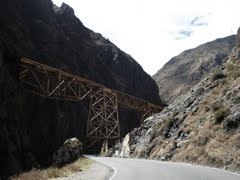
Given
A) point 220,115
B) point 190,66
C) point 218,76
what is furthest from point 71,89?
point 190,66

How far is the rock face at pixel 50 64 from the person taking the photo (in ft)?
123

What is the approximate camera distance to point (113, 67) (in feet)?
304

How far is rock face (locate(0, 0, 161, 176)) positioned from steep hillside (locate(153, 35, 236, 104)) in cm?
5451

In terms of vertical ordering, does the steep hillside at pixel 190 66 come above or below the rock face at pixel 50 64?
above

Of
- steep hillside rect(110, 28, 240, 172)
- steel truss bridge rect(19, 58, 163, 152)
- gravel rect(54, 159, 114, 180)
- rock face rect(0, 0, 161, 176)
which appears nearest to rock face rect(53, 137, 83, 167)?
rock face rect(0, 0, 161, 176)

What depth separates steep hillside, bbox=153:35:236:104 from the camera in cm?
15750

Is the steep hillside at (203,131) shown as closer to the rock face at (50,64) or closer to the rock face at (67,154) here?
the rock face at (67,154)

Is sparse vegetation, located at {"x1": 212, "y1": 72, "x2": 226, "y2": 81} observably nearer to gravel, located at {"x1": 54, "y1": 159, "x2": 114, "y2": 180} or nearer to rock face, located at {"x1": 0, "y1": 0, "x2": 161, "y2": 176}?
rock face, located at {"x1": 0, "y1": 0, "x2": 161, "y2": 176}

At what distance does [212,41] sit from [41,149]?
150332 millimetres

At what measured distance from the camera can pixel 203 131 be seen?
28.9 metres

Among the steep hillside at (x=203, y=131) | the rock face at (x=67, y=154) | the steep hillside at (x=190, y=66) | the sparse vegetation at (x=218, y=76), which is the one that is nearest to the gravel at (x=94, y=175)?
the steep hillside at (x=203, y=131)

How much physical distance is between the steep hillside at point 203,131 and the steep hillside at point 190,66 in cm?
10768

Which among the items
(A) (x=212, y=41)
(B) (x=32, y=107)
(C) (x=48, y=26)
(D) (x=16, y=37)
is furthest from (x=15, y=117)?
(A) (x=212, y=41)

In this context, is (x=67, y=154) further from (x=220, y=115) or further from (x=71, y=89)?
(x=71, y=89)
